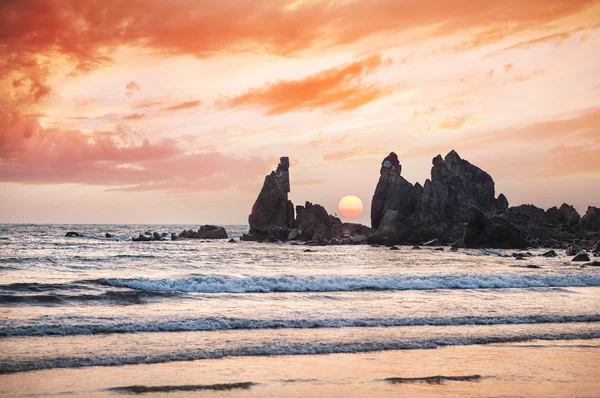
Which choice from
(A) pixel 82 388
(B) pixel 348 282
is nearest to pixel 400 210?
(B) pixel 348 282

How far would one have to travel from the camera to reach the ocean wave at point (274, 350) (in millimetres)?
13867

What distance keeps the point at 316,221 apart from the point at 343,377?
87.9 metres

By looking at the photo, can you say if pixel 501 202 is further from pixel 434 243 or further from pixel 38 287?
pixel 38 287

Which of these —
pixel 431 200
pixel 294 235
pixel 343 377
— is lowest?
pixel 343 377

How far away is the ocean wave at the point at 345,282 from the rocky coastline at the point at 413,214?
164 feet

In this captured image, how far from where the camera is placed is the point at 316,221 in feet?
331

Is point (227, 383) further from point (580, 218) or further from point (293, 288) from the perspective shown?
point (580, 218)

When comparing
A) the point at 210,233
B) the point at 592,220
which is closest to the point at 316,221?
the point at 210,233

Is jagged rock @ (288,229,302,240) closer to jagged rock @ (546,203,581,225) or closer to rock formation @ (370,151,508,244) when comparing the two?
rock formation @ (370,151,508,244)

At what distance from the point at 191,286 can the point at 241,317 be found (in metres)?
10.5

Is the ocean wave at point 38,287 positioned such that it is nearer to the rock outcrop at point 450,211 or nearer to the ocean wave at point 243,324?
the ocean wave at point 243,324

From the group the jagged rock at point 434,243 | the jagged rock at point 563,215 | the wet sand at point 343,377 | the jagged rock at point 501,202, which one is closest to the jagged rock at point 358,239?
the jagged rock at point 434,243

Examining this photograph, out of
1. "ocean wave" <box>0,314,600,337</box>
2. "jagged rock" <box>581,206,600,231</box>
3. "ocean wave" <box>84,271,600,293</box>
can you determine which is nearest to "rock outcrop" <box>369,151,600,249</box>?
"jagged rock" <box>581,206,600,231</box>

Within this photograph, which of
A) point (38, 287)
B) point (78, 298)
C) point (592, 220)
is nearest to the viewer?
point (78, 298)
